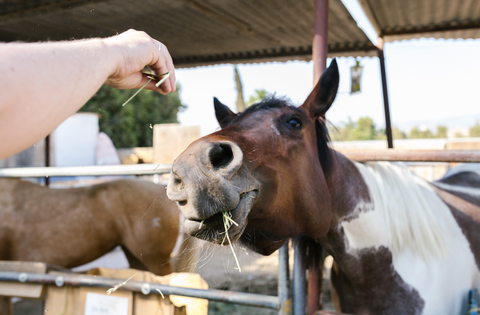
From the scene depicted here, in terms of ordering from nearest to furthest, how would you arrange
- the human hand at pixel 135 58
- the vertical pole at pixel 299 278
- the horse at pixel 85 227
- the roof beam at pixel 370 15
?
the human hand at pixel 135 58, the vertical pole at pixel 299 278, the horse at pixel 85 227, the roof beam at pixel 370 15

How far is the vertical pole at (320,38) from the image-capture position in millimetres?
2100

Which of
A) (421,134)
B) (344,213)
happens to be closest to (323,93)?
(344,213)

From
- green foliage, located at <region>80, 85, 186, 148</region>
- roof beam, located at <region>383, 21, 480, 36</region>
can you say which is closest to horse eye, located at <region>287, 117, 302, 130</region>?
roof beam, located at <region>383, 21, 480, 36</region>

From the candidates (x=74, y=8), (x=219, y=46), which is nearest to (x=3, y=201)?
(x=74, y=8)

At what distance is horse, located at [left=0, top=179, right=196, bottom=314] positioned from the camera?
9.70 feet

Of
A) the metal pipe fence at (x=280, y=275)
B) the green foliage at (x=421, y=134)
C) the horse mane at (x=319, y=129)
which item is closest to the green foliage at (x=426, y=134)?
the green foliage at (x=421, y=134)

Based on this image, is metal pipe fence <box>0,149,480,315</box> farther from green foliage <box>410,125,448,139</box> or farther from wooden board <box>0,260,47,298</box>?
green foliage <box>410,125,448,139</box>

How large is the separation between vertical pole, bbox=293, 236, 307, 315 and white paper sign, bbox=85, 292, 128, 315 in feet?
3.17

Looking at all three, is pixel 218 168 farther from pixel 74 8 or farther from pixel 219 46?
pixel 219 46

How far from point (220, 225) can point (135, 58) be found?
22.4 inches

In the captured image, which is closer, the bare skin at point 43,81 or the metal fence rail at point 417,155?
the bare skin at point 43,81

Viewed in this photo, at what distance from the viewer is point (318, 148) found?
66.0 inches

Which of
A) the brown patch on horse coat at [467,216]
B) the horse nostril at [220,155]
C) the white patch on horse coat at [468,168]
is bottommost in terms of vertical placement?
the brown patch on horse coat at [467,216]

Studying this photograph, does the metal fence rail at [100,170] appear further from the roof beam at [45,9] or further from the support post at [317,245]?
the roof beam at [45,9]
